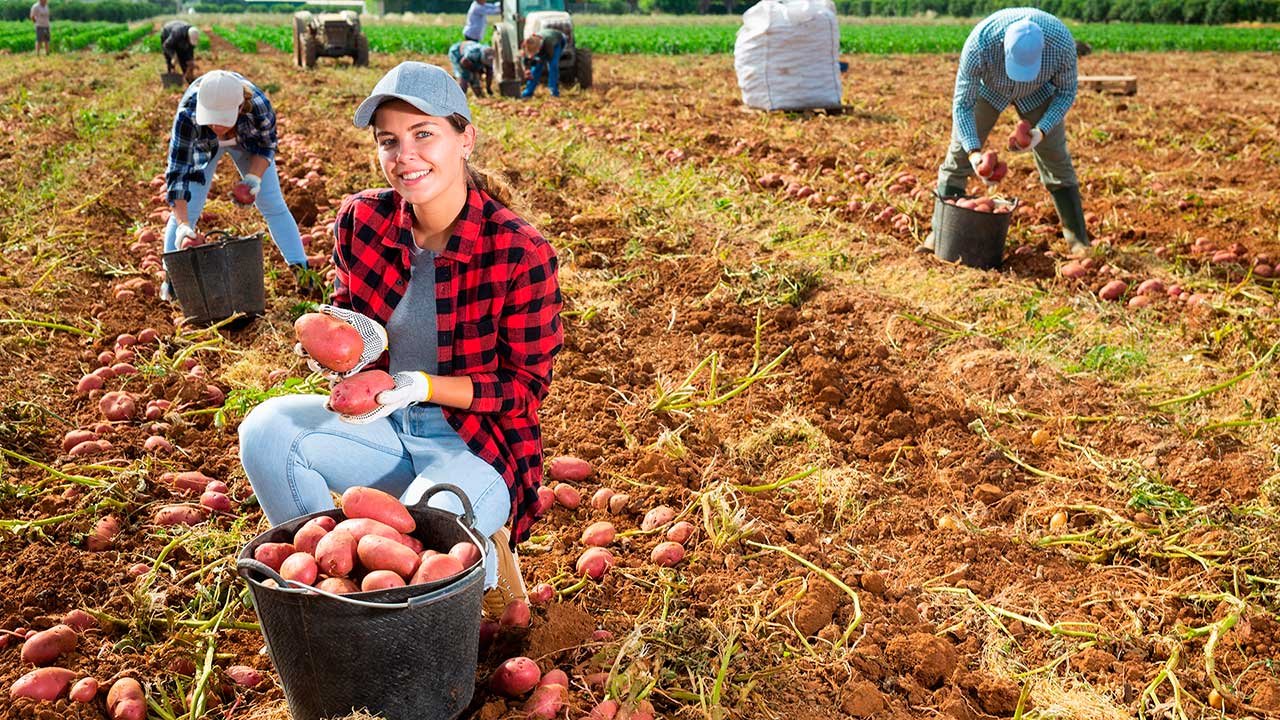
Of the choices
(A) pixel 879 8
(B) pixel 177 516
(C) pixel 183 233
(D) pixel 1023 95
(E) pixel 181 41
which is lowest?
(B) pixel 177 516

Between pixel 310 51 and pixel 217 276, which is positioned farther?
pixel 310 51

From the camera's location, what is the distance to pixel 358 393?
211 cm

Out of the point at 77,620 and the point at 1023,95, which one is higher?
the point at 1023,95

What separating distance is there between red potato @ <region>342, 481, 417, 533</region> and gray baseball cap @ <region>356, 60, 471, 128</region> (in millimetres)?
803

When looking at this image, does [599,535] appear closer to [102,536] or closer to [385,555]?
[385,555]

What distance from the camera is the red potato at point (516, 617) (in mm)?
2455

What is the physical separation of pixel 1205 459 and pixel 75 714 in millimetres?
3484

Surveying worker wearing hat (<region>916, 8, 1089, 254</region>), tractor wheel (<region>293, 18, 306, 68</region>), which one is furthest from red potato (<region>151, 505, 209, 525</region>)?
tractor wheel (<region>293, 18, 306, 68</region>)

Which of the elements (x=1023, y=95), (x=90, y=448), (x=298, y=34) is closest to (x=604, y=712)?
(x=90, y=448)

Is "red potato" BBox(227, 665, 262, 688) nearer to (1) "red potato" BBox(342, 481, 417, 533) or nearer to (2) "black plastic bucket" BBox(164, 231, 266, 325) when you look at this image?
(1) "red potato" BBox(342, 481, 417, 533)

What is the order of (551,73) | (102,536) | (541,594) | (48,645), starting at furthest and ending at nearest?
(551,73), (102,536), (541,594), (48,645)

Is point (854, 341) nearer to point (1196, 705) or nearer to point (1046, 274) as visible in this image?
point (1046, 274)

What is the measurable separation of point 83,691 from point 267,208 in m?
3.14

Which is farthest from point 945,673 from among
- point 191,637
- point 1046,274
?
point 1046,274
